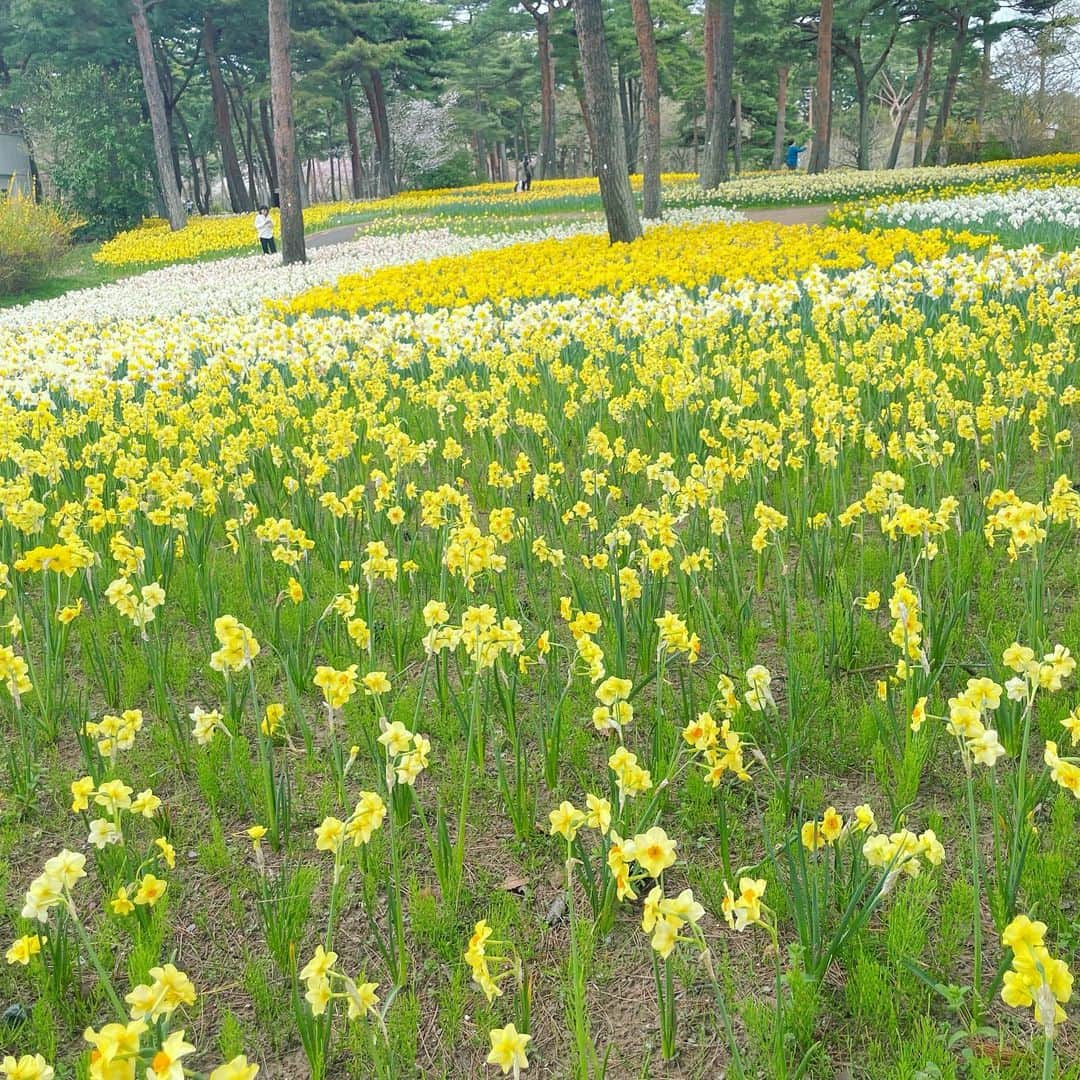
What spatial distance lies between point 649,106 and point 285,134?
6904mm

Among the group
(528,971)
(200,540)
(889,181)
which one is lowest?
(528,971)

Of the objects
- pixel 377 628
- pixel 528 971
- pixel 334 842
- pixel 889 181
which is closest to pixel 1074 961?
pixel 528 971

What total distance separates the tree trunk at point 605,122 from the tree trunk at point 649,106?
13.8 feet

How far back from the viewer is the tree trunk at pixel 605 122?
13.4 metres

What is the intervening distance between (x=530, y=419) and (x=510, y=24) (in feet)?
137

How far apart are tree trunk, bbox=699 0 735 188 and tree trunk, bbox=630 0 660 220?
7.46 metres

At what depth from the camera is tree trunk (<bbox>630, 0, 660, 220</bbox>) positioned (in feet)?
59.1

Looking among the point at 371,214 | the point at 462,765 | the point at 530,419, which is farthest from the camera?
the point at 371,214

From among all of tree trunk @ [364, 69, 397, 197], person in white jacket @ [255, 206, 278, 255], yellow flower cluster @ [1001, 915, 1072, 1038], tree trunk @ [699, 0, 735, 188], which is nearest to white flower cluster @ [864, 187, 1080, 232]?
yellow flower cluster @ [1001, 915, 1072, 1038]

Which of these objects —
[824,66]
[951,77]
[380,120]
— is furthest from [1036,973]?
[380,120]

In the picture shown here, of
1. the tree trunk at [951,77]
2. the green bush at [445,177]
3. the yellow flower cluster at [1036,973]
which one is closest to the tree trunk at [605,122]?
the yellow flower cluster at [1036,973]

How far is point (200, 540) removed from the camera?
4.13 m

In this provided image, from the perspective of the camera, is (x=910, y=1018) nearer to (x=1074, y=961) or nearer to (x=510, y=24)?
(x=1074, y=961)

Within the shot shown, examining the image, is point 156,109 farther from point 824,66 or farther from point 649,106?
point 824,66
